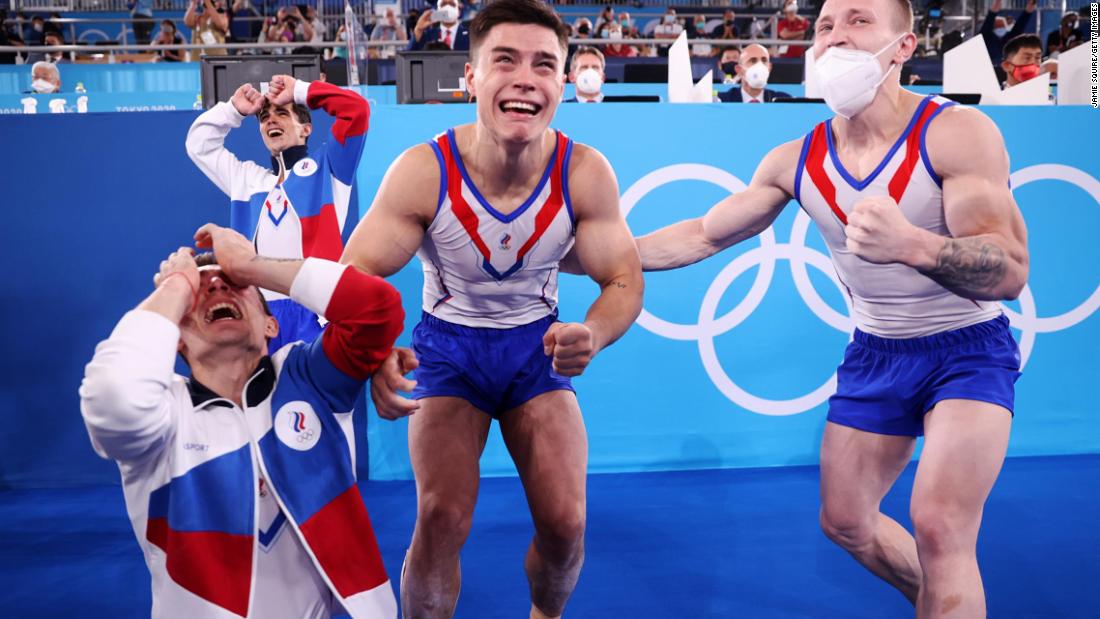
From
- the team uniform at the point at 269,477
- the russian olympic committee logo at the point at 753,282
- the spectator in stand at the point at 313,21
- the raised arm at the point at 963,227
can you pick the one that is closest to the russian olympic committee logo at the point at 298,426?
the team uniform at the point at 269,477

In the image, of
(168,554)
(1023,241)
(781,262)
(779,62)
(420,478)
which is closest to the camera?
(168,554)

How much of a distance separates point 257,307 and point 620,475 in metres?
3.12

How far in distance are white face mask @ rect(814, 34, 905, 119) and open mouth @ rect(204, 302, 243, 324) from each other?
171cm

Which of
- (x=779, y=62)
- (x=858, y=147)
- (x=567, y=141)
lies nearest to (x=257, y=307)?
(x=567, y=141)

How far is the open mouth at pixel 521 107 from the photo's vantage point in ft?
8.30

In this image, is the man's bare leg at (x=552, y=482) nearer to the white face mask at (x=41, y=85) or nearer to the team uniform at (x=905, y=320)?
the team uniform at (x=905, y=320)

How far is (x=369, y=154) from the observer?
4738mm

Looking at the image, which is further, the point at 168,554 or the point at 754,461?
the point at 754,461

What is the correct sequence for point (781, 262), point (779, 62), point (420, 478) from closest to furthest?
point (420, 478) < point (781, 262) < point (779, 62)

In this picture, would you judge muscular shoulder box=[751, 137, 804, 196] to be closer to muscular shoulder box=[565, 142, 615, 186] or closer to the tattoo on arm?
muscular shoulder box=[565, 142, 615, 186]

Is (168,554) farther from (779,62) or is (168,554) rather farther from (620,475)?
(779,62)

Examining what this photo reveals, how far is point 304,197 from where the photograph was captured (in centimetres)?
412

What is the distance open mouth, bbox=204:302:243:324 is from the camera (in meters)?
2.10

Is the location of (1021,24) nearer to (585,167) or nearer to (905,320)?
(905,320)
